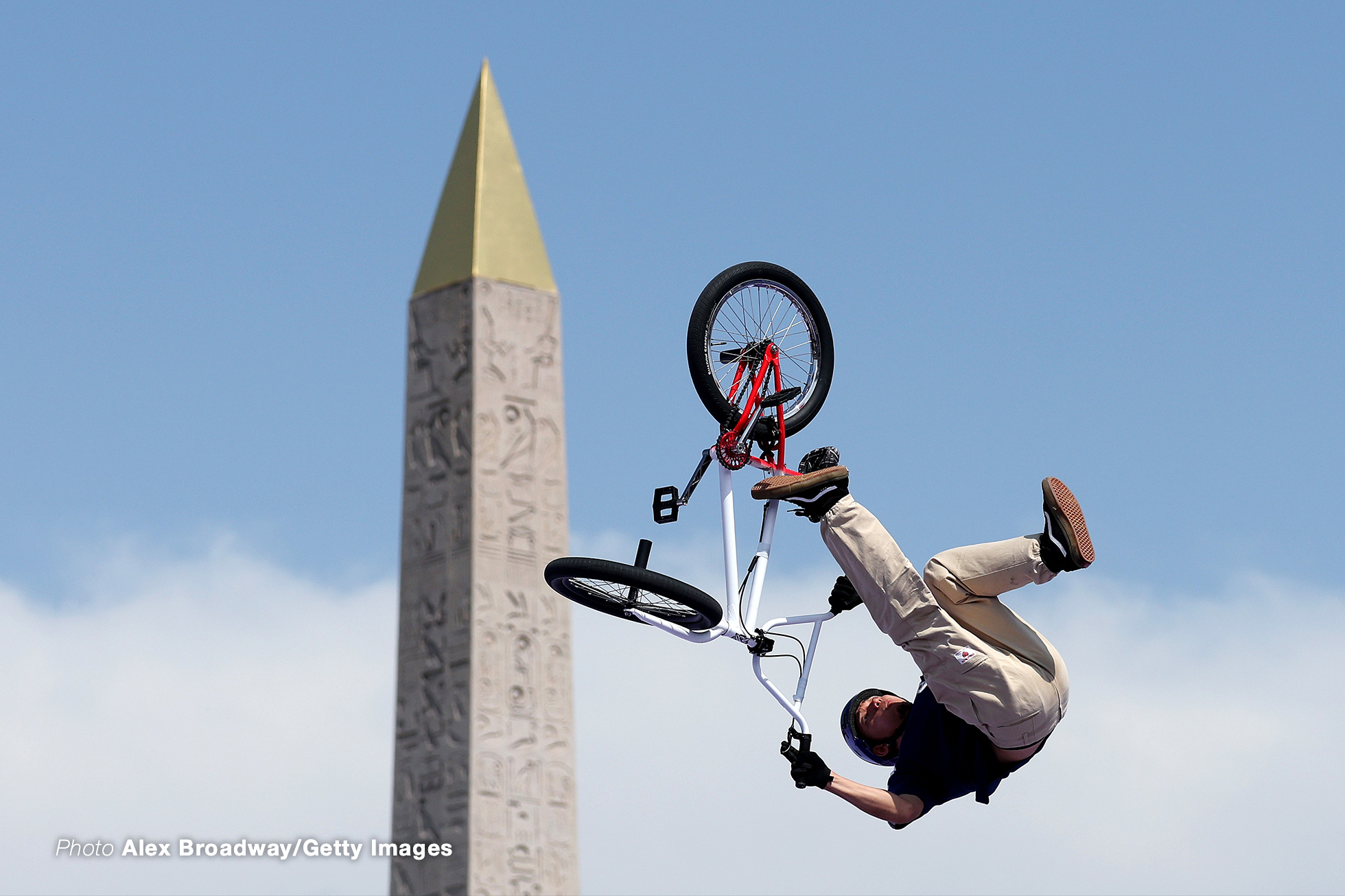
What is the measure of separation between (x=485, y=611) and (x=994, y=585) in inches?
117

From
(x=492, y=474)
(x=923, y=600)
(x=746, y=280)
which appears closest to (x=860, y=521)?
(x=923, y=600)

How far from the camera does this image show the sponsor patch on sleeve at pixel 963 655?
10250mm

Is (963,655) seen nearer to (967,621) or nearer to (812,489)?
(967,621)

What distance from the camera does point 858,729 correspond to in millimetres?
11219

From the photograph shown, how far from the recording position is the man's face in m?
11.1

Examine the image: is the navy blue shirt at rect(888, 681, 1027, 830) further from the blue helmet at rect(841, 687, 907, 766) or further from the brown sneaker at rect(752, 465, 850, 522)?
the brown sneaker at rect(752, 465, 850, 522)

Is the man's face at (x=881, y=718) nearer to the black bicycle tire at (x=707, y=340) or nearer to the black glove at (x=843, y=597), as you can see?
the black glove at (x=843, y=597)

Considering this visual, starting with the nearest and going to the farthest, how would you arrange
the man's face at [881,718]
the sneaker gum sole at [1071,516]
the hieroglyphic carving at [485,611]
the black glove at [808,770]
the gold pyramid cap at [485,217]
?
the sneaker gum sole at [1071,516], the black glove at [808,770], the man's face at [881,718], the hieroglyphic carving at [485,611], the gold pyramid cap at [485,217]

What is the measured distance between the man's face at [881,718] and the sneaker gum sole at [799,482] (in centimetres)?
162

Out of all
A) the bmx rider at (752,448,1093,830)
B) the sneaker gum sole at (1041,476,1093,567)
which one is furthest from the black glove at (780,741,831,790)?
the sneaker gum sole at (1041,476,1093,567)

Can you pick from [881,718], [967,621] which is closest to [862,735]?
[881,718]

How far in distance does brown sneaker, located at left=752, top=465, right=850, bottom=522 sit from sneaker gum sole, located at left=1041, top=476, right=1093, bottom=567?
3.22 feet

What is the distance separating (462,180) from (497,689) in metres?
3.45

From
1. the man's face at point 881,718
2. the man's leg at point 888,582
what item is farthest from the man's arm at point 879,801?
the man's leg at point 888,582
